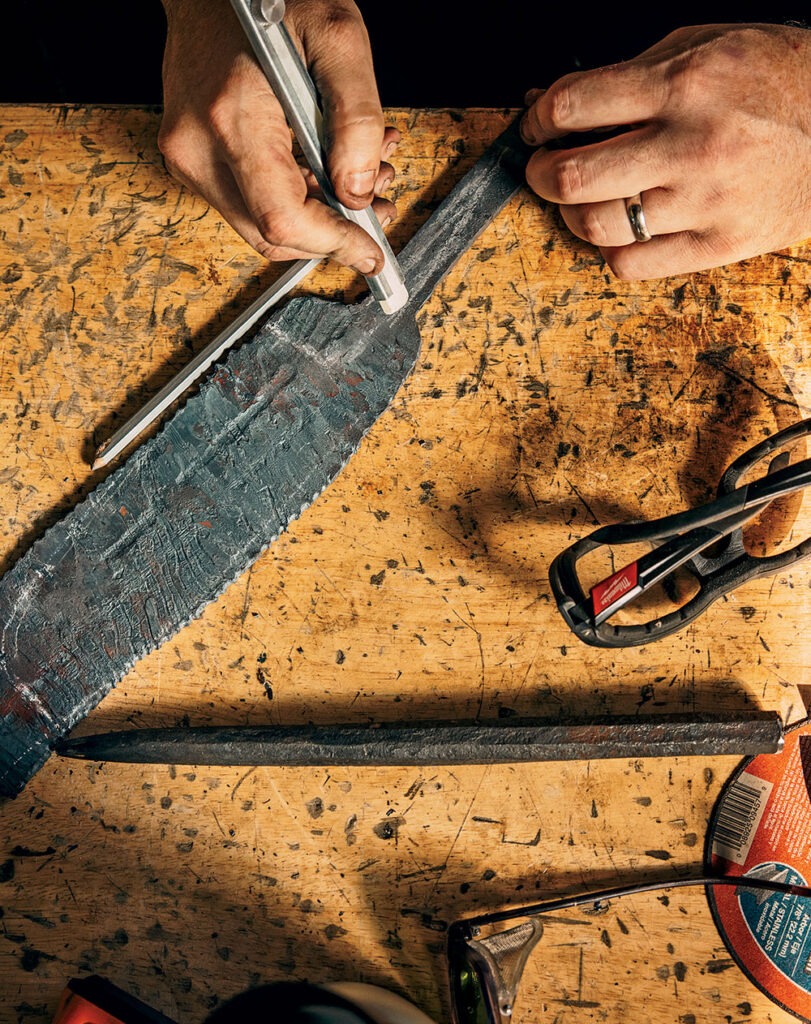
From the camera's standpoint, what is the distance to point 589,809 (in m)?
0.79

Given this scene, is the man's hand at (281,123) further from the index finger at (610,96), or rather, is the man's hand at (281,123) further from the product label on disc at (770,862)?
the product label on disc at (770,862)

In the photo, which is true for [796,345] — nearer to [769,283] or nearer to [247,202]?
[769,283]

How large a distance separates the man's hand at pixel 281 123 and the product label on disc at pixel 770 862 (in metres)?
0.66

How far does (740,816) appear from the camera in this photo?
2.56 ft

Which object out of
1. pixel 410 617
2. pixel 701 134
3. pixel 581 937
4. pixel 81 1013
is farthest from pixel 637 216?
pixel 81 1013

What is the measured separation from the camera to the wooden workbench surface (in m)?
0.78

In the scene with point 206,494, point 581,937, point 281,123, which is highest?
point 281,123

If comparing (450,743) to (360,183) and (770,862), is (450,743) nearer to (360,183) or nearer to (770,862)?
(770,862)

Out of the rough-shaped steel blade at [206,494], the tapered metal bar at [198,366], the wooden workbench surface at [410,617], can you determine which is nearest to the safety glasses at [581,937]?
the wooden workbench surface at [410,617]

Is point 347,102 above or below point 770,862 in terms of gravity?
above

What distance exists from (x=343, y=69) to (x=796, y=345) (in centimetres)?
54

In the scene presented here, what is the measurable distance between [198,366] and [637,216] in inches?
18.5

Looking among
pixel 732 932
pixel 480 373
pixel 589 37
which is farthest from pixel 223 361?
pixel 732 932

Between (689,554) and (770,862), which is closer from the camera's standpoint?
(689,554)
